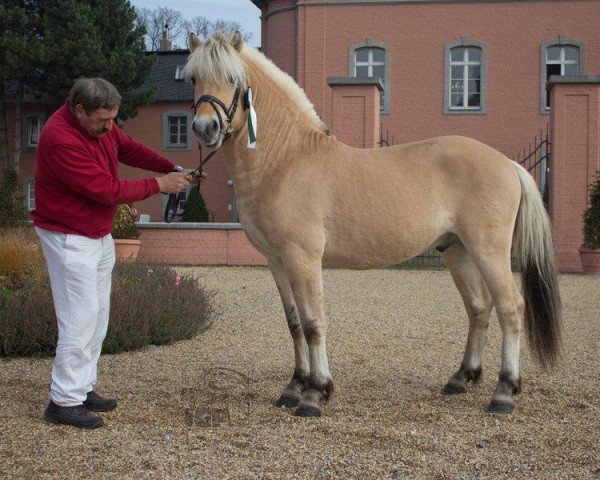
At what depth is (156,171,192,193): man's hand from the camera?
455cm

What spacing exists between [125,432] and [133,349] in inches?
108

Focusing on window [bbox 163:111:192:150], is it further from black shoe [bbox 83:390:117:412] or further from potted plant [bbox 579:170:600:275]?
black shoe [bbox 83:390:117:412]

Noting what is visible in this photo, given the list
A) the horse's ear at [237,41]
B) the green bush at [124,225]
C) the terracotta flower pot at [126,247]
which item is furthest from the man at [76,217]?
the green bush at [124,225]

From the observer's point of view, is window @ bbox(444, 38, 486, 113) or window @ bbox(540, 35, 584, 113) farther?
window @ bbox(444, 38, 486, 113)

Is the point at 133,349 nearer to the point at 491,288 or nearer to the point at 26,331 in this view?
the point at 26,331

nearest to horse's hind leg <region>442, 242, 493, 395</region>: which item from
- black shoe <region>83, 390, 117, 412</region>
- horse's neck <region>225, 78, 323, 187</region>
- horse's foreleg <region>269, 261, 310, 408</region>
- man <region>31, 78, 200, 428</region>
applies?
horse's foreleg <region>269, 261, 310, 408</region>

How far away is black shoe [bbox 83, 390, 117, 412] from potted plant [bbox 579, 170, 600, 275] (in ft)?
41.6

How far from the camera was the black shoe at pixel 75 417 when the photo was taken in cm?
436

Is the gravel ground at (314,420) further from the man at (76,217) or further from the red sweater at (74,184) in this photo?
the red sweater at (74,184)

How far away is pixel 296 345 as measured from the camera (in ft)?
16.7

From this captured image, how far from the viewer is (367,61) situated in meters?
26.6

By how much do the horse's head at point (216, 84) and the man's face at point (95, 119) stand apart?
0.50 m

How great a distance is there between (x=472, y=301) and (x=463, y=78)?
2210 cm

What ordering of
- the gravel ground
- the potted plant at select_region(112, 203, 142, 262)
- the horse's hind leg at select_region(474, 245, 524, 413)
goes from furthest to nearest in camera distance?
the potted plant at select_region(112, 203, 142, 262) < the horse's hind leg at select_region(474, 245, 524, 413) < the gravel ground
